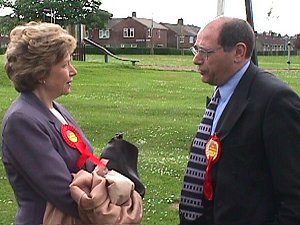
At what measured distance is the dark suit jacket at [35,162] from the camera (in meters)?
3.36

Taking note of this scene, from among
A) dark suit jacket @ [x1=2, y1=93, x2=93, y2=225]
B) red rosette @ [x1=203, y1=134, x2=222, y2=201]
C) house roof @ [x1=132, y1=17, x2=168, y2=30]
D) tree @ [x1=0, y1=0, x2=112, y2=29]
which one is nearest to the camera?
dark suit jacket @ [x1=2, y1=93, x2=93, y2=225]

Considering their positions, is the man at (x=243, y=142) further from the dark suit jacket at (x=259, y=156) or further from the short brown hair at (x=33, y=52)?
the short brown hair at (x=33, y=52)

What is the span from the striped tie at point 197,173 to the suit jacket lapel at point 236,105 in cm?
17

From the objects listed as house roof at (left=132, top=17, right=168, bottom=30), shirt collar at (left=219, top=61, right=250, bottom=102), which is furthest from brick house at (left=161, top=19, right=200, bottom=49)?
shirt collar at (left=219, top=61, right=250, bottom=102)

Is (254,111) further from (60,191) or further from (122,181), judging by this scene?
(60,191)

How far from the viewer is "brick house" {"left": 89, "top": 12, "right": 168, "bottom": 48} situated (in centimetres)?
10956

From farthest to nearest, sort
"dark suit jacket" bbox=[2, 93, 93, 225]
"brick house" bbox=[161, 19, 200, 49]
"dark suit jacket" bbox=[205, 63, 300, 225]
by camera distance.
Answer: "brick house" bbox=[161, 19, 200, 49] → "dark suit jacket" bbox=[2, 93, 93, 225] → "dark suit jacket" bbox=[205, 63, 300, 225]

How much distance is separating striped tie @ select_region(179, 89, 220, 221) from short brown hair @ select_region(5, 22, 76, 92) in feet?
2.82

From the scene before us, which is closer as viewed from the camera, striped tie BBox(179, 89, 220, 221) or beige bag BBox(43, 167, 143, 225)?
beige bag BBox(43, 167, 143, 225)

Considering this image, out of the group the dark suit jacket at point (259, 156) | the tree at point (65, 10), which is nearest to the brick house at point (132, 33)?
the tree at point (65, 10)

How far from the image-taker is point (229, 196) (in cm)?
342

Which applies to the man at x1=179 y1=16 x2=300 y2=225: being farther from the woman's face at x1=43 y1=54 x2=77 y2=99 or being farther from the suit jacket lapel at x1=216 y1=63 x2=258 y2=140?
the woman's face at x1=43 y1=54 x2=77 y2=99

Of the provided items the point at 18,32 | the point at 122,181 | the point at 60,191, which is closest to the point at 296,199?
the point at 122,181

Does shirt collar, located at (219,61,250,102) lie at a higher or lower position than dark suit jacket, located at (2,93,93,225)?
higher
